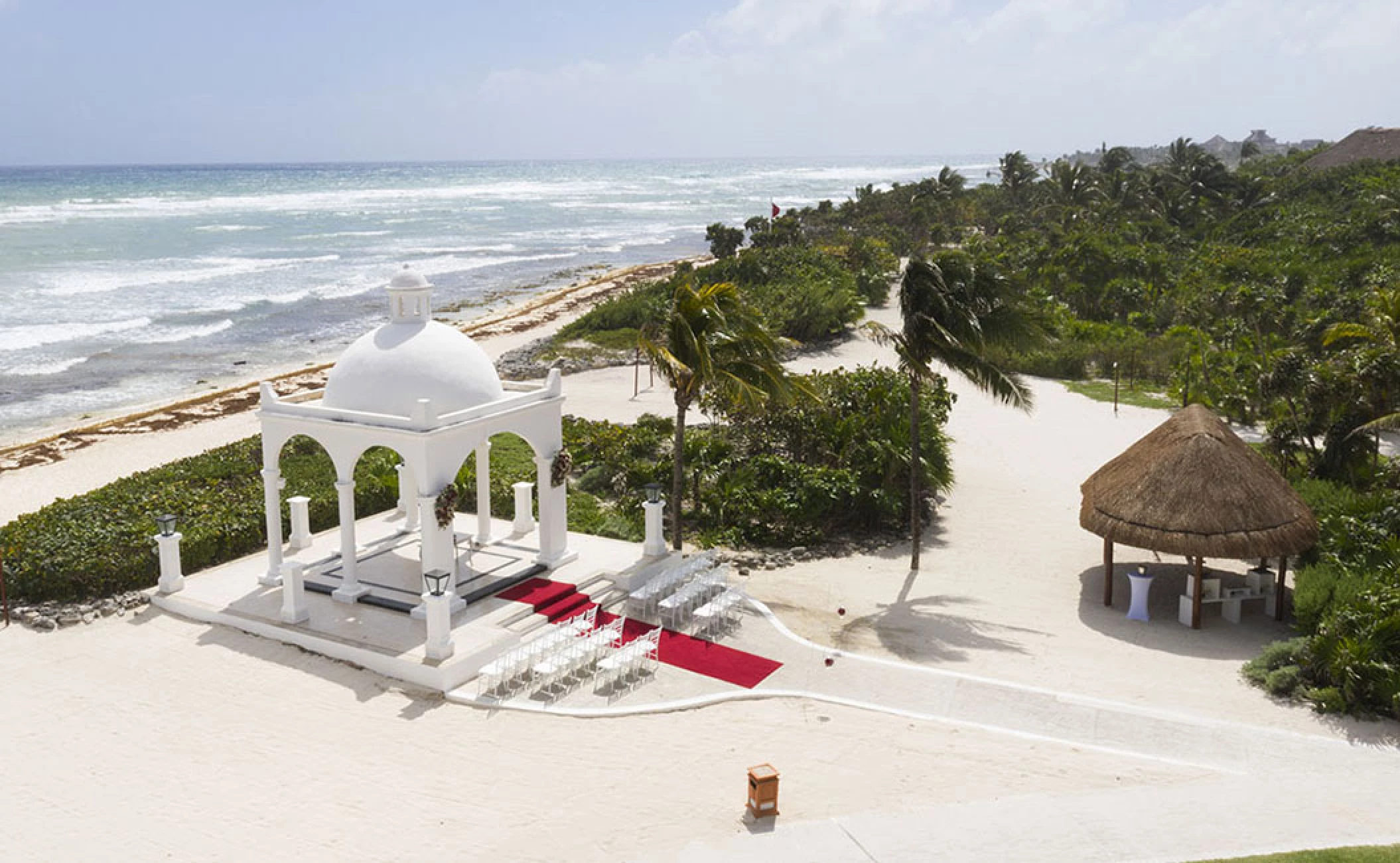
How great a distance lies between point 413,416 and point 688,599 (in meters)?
4.86

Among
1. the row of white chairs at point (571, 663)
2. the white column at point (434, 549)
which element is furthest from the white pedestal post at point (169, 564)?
the row of white chairs at point (571, 663)

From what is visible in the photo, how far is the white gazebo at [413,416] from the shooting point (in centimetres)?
1506

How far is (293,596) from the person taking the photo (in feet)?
51.0

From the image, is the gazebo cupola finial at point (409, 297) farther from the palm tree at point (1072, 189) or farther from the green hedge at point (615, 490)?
the palm tree at point (1072, 189)

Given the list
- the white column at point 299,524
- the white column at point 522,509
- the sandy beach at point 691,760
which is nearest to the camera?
the sandy beach at point 691,760

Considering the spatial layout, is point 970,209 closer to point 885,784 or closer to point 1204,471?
point 1204,471

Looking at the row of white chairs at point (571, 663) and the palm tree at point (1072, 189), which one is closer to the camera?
the row of white chairs at point (571, 663)

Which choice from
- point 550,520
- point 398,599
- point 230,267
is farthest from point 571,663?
point 230,267

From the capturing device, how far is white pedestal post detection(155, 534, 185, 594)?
16.8 meters

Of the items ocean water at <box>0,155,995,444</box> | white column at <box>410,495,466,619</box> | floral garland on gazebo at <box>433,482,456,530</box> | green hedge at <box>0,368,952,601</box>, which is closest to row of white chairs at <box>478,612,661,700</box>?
white column at <box>410,495,466,619</box>

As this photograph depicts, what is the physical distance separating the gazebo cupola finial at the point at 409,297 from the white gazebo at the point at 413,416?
14mm

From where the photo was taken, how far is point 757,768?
10.7 m

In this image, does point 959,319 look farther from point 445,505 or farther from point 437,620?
point 437,620

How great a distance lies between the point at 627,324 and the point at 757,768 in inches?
1456
